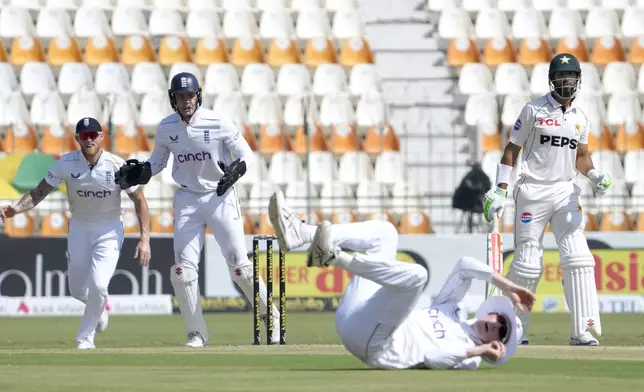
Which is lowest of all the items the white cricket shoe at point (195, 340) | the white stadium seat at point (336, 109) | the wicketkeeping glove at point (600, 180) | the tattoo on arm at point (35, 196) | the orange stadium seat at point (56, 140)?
the white cricket shoe at point (195, 340)

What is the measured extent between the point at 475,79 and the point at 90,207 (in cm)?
1248

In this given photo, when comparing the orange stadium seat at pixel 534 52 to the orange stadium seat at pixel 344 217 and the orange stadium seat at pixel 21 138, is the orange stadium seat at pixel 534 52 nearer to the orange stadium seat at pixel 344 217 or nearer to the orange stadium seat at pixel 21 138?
the orange stadium seat at pixel 344 217

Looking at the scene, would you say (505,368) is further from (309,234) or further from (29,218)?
(29,218)

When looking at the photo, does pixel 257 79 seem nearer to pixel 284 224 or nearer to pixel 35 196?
pixel 35 196

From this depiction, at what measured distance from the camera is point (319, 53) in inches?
939

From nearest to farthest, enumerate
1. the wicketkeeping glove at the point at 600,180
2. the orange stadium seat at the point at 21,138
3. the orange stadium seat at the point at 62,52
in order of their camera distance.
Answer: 1. the wicketkeeping glove at the point at 600,180
2. the orange stadium seat at the point at 21,138
3. the orange stadium seat at the point at 62,52

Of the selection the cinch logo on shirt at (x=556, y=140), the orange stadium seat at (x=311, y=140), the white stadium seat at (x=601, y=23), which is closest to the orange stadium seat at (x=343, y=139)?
the orange stadium seat at (x=311, y=140)

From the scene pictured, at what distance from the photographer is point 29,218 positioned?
20.6 metres

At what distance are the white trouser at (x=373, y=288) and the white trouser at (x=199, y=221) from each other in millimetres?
3272

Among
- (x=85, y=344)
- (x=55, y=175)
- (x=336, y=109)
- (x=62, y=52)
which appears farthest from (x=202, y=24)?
(x=85, y=344)

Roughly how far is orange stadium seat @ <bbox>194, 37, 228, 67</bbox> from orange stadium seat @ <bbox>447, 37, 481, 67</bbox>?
12.3 ft

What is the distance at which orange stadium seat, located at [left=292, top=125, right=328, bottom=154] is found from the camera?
22.2m

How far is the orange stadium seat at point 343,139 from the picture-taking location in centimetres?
2245

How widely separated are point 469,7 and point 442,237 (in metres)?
6.35
